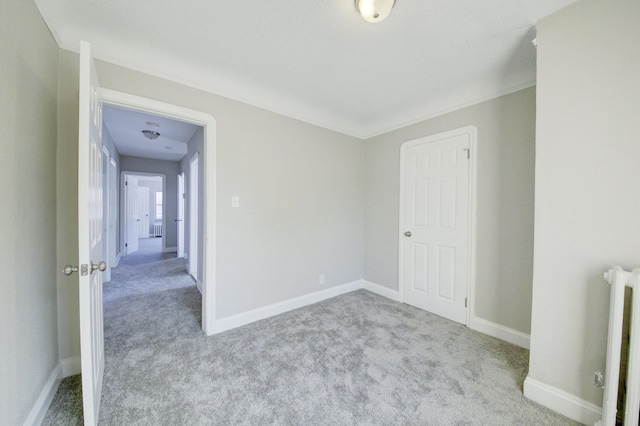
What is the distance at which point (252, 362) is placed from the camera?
1.90 meters

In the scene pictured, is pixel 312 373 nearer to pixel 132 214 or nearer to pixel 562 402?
pixel 562 402

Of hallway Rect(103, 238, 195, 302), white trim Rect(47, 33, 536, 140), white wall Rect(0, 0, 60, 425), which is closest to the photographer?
white wall Rect(0, 0, 60, 425)

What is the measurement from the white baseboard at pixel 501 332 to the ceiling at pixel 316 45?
2190mm

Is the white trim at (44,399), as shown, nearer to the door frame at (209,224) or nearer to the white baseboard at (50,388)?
the white baseboard at (50,388)

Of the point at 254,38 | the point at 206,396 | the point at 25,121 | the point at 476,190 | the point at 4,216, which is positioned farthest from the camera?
the point at 476,190

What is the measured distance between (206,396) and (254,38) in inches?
97.7

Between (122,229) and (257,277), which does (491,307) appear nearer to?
(257,277)

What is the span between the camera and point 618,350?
117cm

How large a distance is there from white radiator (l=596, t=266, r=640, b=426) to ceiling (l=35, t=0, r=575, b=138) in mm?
1574

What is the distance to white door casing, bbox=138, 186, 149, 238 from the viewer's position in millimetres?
8359

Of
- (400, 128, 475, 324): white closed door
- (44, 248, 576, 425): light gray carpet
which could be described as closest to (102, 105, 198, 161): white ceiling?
(44, 248, 576, 425): light gray carpet

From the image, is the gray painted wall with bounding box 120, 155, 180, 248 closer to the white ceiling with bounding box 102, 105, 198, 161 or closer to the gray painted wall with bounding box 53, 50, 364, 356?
the white ceiling with bounding box 102, 105, 198, 161

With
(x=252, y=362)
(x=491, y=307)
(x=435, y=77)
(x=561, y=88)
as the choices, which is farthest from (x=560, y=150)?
(x=252, y=362)

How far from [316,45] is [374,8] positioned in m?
0.57
